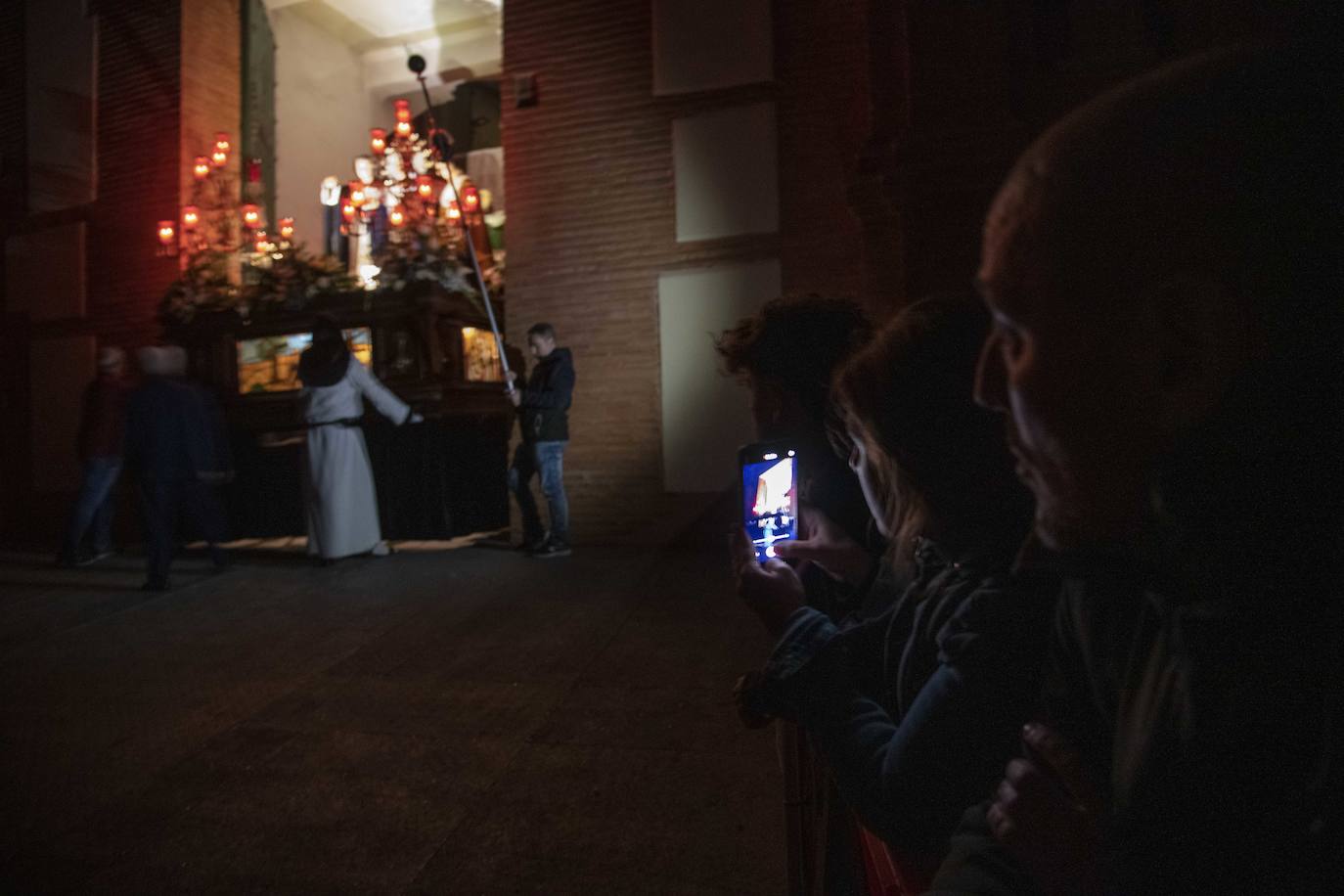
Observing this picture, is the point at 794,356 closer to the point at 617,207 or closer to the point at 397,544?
the point at 617,207

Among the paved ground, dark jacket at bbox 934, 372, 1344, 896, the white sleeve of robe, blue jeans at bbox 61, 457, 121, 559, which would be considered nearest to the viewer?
dark jacket at bbox 934, 372, 1344, 896

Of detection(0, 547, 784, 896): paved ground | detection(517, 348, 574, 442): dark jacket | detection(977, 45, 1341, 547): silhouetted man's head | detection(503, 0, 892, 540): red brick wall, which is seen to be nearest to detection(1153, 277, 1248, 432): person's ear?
detection(977, 45, 1341, 547): silhouetted man's head

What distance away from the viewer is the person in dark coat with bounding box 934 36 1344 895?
0.59m

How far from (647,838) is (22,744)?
2795 mm

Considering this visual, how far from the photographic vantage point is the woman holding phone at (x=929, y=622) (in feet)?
3.35

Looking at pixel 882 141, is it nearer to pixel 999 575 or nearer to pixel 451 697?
pixel 451 697

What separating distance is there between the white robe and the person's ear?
700cm

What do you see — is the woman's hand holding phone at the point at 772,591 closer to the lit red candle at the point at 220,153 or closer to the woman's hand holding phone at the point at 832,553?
the woman's hand holding phone at the point at 832,553

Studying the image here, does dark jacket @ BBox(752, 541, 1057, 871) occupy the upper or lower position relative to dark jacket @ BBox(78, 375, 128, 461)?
lower

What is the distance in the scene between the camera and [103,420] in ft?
24.7

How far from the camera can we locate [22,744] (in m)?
3.41

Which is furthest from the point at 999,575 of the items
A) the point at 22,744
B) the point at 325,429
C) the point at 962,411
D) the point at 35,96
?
the point at 35,96

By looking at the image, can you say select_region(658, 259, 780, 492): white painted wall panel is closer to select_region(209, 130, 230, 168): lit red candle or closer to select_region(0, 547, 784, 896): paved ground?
select_region(0, 547, 784, 896): paved ground

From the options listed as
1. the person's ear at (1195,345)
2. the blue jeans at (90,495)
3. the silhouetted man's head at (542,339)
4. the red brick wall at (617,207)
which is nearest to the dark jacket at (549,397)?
the silhouetted man's head at (542,339)
